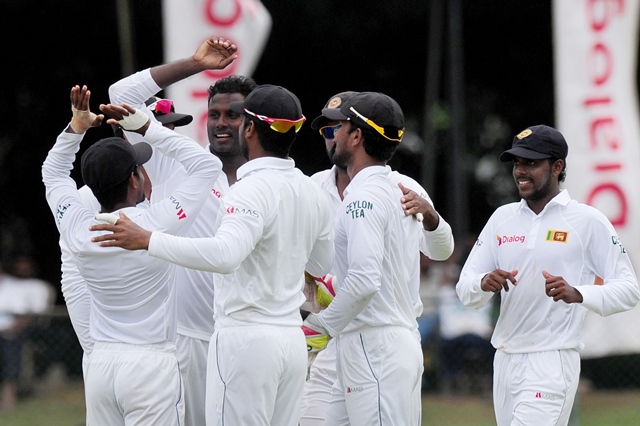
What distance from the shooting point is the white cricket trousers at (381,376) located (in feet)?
19.4

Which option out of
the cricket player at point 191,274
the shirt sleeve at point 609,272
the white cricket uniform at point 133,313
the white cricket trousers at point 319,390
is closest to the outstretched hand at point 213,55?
the cricket player at point 191,274

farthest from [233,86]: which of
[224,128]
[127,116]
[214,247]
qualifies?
[214,247]

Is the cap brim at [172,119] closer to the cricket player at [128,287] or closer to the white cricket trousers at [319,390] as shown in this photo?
the cricket player at [128,287]

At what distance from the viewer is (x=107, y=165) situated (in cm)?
564

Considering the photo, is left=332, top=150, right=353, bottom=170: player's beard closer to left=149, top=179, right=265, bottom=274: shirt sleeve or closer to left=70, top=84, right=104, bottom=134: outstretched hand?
left=149, top=179, right=265, bottom=274: shirt sleeve

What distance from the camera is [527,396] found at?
6.45m

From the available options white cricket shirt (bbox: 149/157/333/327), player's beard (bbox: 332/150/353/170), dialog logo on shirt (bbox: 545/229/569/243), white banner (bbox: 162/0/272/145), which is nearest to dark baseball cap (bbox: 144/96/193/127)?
player's beard (bbox: 332/150/353/170)

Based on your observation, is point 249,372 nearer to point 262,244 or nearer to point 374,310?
point 262,244

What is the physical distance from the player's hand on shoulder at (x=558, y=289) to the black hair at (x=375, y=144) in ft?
3.57

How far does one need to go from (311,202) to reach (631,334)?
616 centimetres

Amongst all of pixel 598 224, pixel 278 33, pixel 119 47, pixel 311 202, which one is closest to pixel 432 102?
pixel 278 33

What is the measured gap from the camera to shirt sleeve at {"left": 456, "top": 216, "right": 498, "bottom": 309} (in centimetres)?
667

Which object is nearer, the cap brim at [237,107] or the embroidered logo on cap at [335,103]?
the cap brim at [237,107]

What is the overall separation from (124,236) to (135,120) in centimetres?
97
